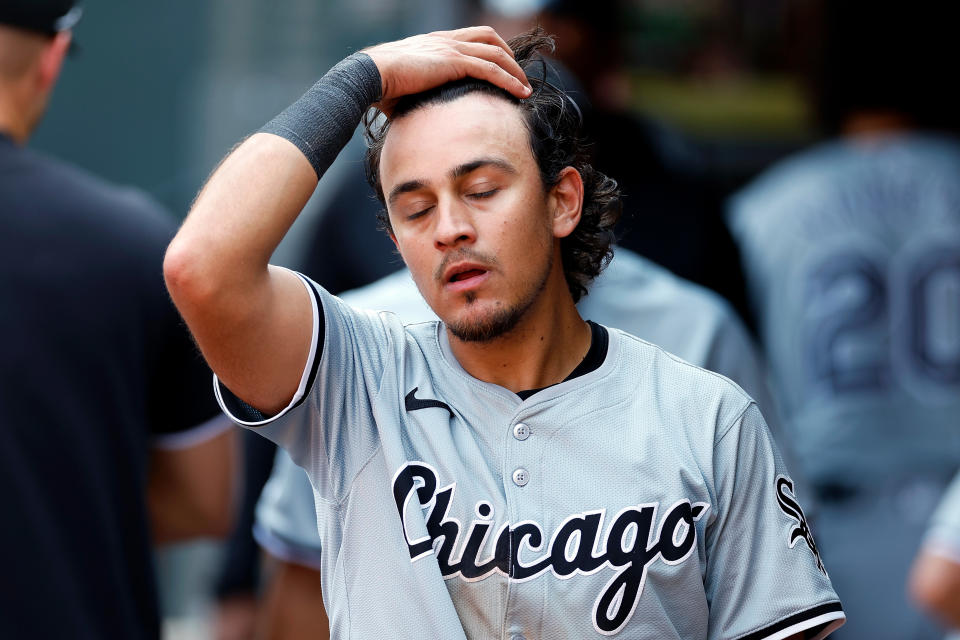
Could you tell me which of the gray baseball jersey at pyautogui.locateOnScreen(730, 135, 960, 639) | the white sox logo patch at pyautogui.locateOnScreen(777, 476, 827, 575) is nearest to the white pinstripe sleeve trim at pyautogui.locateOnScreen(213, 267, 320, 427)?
the white sox logo patch at pyautogui.locateOnScreen(777, 476, 827, 575)

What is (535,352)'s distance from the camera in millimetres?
1663

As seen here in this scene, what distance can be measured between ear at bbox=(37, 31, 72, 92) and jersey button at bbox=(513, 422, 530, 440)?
1.51m

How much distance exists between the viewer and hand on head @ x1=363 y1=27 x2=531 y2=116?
1.63 meters

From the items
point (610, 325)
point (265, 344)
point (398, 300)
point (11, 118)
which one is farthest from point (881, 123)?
point (265, 344)

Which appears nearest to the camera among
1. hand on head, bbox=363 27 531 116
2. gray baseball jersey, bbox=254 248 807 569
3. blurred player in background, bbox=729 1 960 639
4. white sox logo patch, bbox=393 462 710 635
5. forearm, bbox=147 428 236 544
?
white sox logo patch, bbox=393 462 710 635

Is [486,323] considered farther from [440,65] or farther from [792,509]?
[792,509]

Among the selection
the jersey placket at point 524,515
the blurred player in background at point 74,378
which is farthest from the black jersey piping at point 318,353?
the blurred player in background at point 74,378

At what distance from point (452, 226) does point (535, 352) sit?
0.71 feet

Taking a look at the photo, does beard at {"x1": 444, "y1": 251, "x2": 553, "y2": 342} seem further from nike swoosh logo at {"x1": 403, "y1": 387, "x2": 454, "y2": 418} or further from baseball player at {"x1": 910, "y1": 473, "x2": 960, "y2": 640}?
baseball player at {"x1": 910, "y1": 473, "x2": 960, "y2": 640}

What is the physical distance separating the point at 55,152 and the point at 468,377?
3.38 meters

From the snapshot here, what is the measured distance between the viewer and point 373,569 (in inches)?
61.8

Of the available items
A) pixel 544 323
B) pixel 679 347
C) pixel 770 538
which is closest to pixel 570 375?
pixel 544 323

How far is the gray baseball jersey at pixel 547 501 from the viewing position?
1534 mm

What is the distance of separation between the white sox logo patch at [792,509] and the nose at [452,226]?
0.51 meters
